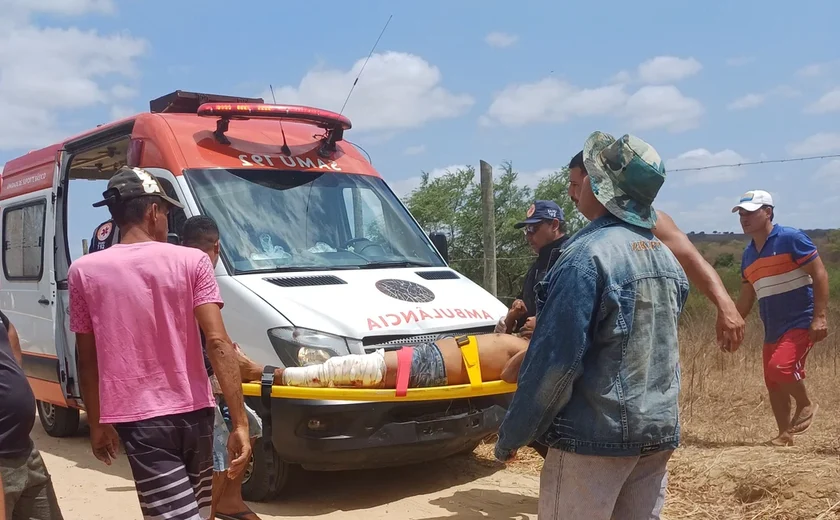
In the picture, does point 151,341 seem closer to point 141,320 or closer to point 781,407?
point 141,320

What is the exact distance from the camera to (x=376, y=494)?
5.40 meters

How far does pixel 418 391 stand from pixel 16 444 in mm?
2154

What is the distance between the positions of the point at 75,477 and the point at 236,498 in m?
2.23

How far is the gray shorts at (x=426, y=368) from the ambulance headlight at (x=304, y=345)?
430mm

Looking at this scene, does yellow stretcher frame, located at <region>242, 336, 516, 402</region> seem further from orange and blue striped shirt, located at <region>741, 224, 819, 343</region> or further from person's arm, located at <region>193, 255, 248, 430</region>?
orange and blue striped shirt, located at <region>741, 224, 819, 343</region>

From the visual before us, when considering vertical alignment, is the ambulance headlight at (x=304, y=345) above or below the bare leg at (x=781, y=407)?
above

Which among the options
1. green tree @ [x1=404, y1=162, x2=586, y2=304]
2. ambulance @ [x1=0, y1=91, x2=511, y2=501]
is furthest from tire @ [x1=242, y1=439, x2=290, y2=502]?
green tree @ [x1=404, y1=162, x2=586, y2=304]

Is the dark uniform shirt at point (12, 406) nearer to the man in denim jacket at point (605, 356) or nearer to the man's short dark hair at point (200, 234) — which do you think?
the man's short dark hair at point (200, 234)

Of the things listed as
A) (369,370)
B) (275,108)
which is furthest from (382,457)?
(275,108)

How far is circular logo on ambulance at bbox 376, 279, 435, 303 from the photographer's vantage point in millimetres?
5168

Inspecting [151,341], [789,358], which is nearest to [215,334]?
[151,341]

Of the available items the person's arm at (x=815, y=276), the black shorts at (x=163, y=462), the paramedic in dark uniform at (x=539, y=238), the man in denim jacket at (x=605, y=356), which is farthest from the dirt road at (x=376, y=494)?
the man in denim jacket at (x=605, y=356)

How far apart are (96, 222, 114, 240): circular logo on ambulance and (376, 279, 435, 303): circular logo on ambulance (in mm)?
2297

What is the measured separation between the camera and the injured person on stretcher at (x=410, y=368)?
4516 millimetres
